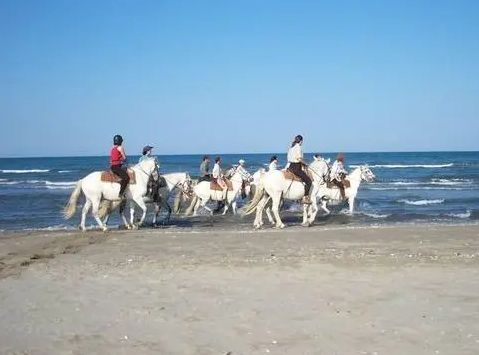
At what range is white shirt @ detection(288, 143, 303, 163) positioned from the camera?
16.6 metres

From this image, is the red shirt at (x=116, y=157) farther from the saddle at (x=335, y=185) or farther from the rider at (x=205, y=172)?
the saddle at (x=335, y=185)

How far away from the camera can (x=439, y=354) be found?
5449mm

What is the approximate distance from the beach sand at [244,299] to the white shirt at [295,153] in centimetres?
460

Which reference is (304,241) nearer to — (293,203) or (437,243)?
(437,243)

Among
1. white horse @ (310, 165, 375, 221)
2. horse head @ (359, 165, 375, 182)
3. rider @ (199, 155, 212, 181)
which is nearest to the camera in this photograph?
white horse @ (310, 165, 375, 221)

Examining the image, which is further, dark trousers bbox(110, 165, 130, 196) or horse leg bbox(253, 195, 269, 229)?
horse leg bbox(253, 195, 269, 229)

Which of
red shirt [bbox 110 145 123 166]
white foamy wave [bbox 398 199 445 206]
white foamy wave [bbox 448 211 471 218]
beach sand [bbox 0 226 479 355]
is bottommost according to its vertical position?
white foamy wave [bbox 448 211 471 218]

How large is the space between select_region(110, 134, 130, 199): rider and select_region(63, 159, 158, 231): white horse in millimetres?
209

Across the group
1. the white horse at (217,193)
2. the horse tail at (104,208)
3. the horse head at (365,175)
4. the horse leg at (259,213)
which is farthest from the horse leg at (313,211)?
the horse tail at (104,208)

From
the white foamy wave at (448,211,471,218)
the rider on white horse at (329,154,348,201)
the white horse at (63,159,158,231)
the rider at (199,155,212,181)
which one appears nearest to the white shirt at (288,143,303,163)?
the rider on white horse at (329,154,348,201)

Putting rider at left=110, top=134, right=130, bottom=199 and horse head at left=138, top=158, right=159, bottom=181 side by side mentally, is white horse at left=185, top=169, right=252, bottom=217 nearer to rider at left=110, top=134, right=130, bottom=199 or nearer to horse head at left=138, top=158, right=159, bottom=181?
horse head at left=138, top=158, right=159, bottom=181

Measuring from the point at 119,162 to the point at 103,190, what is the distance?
930 mm

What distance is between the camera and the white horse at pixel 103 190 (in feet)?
53.5

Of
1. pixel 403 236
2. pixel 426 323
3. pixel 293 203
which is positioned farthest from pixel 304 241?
pixel 293 203
